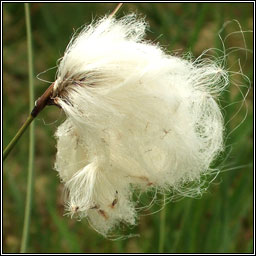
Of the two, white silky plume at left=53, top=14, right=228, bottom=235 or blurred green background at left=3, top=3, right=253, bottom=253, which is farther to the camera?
blurred green background at left=3, top=3, right=253, bottom=253

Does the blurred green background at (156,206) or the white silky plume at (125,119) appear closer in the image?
the white silky plume at (125,119)

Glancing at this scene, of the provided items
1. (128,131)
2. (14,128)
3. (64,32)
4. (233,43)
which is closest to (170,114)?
(128,131)

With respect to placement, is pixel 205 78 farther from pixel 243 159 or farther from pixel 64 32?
pixel 64 32

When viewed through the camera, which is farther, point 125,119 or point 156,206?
point 156,206
